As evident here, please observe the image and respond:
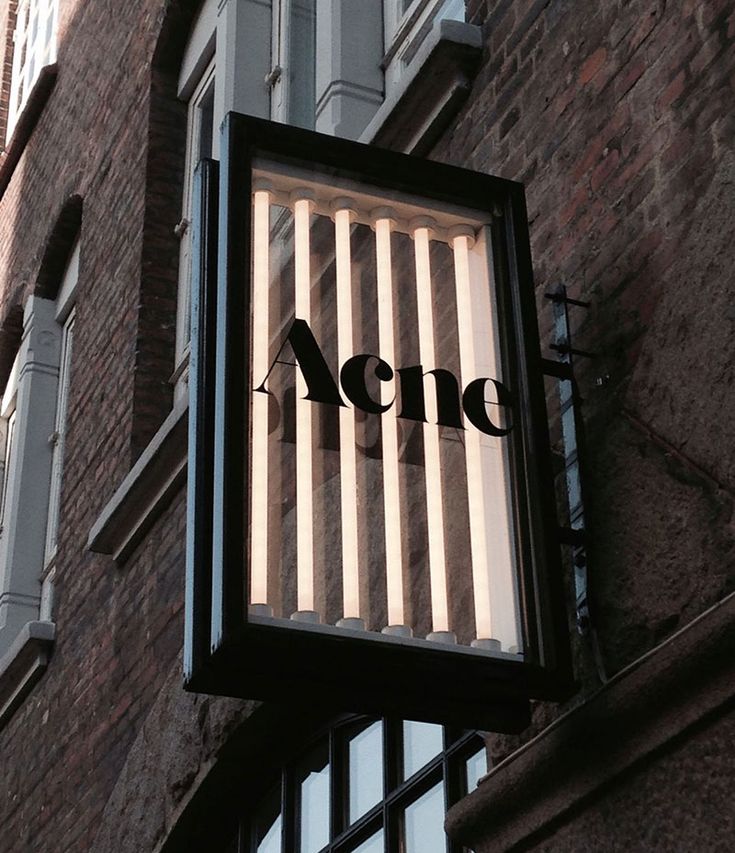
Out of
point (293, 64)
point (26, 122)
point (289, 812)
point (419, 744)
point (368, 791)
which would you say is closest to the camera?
point (419, 744)

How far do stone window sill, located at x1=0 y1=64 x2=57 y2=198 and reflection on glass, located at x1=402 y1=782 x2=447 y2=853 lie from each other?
7.50 m

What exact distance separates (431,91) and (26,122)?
6606 mm

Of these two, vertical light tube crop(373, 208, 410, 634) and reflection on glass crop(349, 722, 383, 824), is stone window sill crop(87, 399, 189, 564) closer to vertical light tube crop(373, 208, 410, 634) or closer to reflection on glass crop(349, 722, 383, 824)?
reflection on glass crop(349, 722, 383, 824)

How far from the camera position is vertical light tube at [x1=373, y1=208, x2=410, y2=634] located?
378 centimetres

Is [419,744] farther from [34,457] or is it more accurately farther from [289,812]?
[34,457]

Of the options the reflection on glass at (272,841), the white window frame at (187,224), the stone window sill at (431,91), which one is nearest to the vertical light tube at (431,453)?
the stone window sill at (431,91)

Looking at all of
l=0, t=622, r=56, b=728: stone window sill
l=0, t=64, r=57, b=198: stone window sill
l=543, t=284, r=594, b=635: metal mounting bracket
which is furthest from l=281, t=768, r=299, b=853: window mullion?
l=0, t=64, r=57, b=198: stone window sill

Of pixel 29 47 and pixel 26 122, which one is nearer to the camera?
pixel 26 122

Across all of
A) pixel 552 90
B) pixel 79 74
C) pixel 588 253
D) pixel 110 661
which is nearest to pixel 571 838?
pixel 588 253

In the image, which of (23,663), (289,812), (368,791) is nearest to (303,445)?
(368,791)

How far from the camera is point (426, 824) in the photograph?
4.74 meters

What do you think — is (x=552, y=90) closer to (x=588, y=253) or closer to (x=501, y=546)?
(x=588, y=253)

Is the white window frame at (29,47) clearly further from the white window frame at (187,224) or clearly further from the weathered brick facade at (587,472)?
the weathered brick facade at (587,472)

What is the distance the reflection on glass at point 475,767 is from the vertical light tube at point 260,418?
1126 mm
